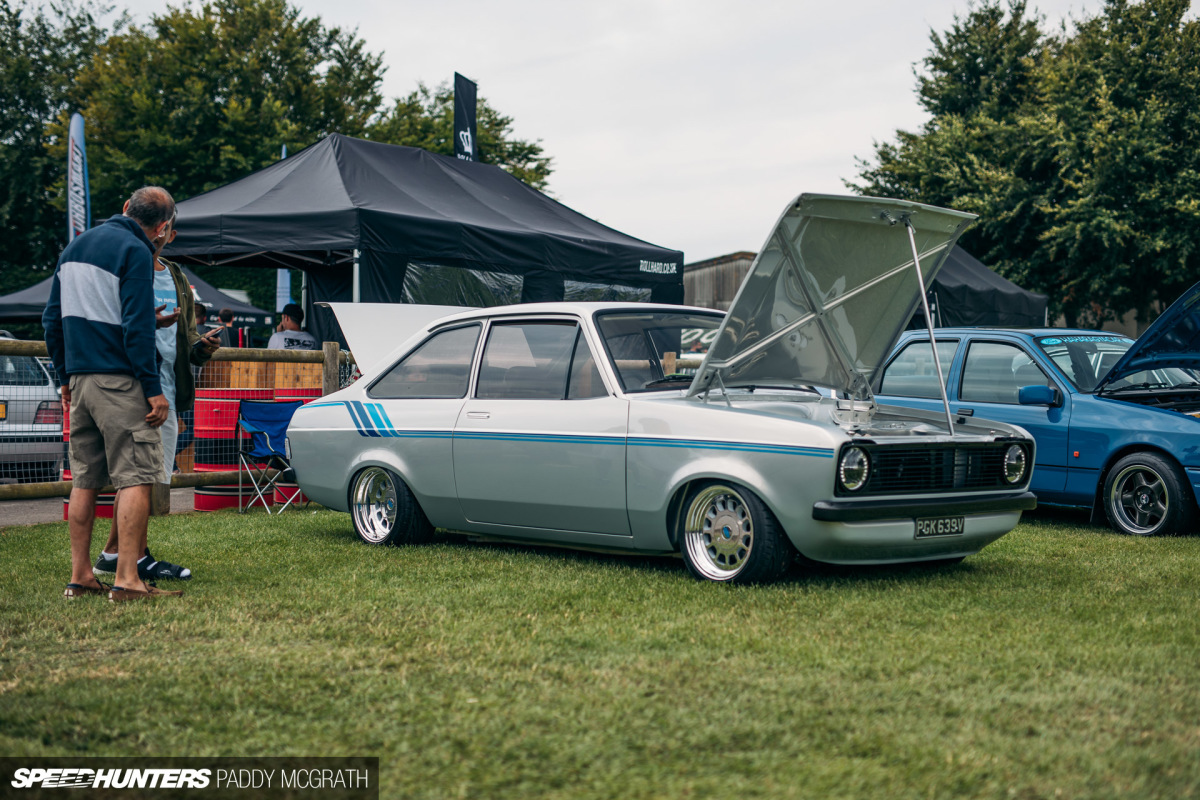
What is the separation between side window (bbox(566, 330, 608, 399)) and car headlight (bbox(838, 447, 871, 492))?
1438 millimetres

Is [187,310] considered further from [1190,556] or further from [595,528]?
[1190,556]

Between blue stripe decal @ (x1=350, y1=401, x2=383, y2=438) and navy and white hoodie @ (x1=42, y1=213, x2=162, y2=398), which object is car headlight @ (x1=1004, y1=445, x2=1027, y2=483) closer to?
blue stripe decal @ (x1=350, y1=401, x2=383, y2=438)

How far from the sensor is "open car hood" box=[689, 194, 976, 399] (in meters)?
5.52

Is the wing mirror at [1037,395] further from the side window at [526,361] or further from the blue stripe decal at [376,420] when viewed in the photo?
the blue stripe decal at [376,420]

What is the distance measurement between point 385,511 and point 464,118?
10666 mm

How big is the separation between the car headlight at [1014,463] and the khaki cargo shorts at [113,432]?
4.23m

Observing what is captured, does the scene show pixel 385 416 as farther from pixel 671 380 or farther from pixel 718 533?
pixel 718 533

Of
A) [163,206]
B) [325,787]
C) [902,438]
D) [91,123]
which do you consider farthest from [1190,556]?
[91,123]

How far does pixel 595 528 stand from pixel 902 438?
168 centimetres

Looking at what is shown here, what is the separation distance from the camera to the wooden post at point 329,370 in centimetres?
1016

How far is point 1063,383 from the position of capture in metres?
8.22

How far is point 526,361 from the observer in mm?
6469

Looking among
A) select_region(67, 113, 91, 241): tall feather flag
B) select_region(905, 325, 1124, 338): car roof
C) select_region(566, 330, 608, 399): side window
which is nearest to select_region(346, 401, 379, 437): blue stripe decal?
select_region(566, 330, 608, 399): side window

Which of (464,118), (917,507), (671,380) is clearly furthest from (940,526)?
(464,118)
